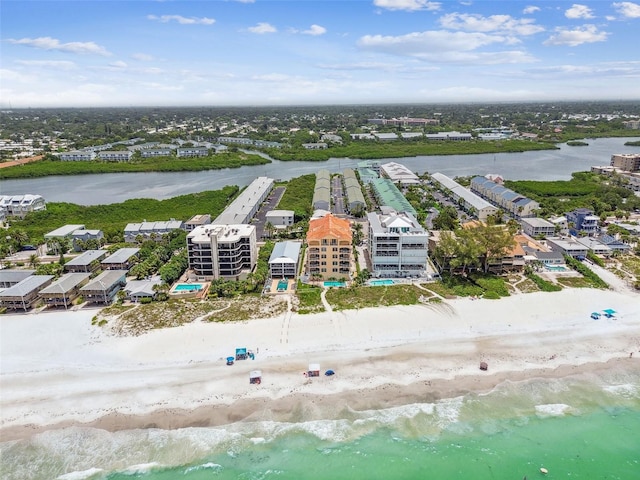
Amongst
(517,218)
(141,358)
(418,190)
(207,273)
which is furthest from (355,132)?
(141,358)

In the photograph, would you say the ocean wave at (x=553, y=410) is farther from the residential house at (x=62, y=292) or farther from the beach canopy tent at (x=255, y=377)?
the residential house at (x=62, y=292)

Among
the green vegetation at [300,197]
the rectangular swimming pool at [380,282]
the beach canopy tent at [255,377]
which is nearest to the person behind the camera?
the beach canopy tent at [255,377]

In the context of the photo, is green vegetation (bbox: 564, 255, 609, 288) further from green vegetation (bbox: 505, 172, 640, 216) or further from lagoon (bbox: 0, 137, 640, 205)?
lagoon (bbox: 0, 137, 640, 205)

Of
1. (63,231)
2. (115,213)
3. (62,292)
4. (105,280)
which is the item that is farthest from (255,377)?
(115,213)

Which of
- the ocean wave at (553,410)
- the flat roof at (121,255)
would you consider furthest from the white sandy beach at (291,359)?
the flat roof at (121,255)

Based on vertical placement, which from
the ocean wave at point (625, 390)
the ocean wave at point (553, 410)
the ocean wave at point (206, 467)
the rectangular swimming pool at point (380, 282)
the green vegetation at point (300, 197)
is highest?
the green vegetation at point (300, 197)
